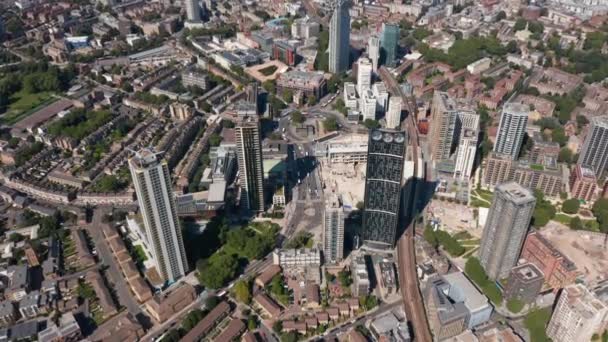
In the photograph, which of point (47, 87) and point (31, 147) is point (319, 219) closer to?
point (31, 147)

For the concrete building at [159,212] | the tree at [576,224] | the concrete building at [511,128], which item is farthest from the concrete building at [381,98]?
the concrete building at [159,212]

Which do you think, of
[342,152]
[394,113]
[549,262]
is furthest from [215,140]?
[549,262]

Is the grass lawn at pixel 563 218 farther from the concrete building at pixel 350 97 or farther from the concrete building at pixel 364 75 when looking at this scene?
the concrete building at pixel 364 75

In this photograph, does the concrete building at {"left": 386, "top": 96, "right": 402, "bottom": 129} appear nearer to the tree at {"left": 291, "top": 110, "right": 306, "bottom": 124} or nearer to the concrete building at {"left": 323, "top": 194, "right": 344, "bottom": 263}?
the tree at {"left": 291, "top": 110, "right": 306, "bottom": 124}

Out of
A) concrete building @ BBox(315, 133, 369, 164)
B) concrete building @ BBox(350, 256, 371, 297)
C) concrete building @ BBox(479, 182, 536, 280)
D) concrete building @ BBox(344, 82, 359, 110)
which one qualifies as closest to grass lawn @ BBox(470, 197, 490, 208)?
concrete building @ BBox(479, 182, 536, 280)

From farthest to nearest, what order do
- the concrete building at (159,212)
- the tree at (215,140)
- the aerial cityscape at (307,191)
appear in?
the tree at (215,140), the aerial cityscape at (307,191), the concrete building at (159,212)

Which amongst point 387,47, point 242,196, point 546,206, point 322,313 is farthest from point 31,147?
point 546,206

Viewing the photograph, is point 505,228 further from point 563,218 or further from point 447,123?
point 447,123
